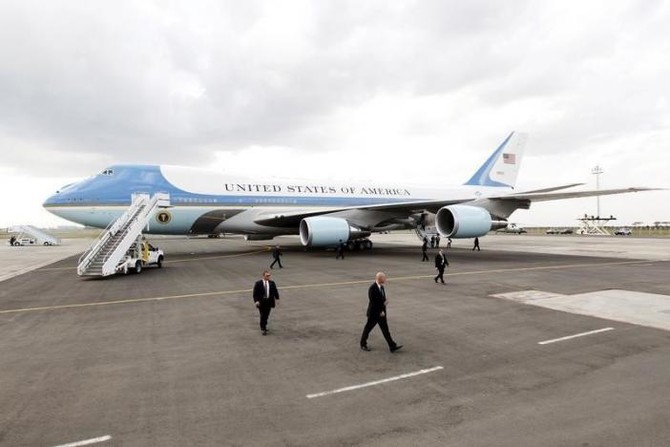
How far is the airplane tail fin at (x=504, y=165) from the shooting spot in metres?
34.6

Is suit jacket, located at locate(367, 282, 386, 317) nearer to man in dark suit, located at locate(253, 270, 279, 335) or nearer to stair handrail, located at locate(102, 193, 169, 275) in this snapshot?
man in dark suit, located at locate(253, 270, 279, 335)

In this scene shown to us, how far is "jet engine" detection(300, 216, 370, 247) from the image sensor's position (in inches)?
902

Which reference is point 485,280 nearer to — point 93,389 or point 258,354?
point 258,354

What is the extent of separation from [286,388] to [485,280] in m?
11.4

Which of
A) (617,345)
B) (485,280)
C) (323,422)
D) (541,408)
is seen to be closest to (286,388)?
(323,422)

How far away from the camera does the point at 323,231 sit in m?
23.0

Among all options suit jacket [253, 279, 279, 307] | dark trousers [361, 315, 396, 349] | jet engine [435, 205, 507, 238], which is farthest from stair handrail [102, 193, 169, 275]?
jet engine [435, 205, 507, 238]

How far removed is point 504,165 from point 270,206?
2065 centimetres

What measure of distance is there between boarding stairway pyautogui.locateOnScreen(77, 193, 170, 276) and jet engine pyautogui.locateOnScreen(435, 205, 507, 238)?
48.6 feet

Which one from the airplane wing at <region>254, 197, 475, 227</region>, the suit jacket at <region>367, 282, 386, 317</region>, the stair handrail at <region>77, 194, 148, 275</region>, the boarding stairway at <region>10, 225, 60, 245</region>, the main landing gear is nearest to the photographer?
the suit jacket at <region>367, 282, 386, 317</region>

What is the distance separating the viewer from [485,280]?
1532 centimetres

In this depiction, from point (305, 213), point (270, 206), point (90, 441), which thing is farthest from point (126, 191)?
point (90, 441)

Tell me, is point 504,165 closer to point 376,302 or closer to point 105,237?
point 105,237

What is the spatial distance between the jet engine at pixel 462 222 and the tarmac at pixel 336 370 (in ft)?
27.3
